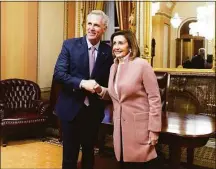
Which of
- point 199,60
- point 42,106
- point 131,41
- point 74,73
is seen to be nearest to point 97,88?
point 74,73

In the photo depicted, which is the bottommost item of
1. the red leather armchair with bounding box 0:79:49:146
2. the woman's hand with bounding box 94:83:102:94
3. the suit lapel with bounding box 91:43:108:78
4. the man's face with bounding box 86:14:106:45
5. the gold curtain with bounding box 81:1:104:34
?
the red leather armchair with bounding box 0:79:49:146

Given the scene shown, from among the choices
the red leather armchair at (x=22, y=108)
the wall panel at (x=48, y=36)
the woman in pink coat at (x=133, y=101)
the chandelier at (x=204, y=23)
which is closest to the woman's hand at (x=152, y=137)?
the woman in pink coat at (x=133, y=101)

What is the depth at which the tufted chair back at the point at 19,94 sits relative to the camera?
4.09 metres

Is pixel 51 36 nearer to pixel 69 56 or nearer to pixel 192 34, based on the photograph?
pixel 192 34

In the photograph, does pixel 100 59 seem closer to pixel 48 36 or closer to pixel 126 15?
pixel 126 15

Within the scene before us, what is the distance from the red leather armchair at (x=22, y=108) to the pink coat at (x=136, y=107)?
227 centimetres

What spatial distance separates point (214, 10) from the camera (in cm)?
394

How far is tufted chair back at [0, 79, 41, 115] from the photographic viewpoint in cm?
409

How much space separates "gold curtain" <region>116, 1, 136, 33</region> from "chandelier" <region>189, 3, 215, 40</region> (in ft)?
2.68

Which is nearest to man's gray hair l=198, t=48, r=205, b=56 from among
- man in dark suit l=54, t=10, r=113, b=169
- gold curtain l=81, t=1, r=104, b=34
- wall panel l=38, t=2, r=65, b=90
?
gold curtain l=81, t=1, r=104, b=34

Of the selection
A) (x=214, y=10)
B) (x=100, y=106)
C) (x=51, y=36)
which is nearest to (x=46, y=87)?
(x=51, y=36)

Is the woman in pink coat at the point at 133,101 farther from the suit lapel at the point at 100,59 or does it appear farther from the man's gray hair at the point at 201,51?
the man's gray hair at the point at 201,51

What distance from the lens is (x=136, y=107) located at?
163 centimetres

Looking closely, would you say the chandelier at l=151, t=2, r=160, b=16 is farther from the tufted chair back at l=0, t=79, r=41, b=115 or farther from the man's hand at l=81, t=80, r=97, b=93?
the man's hand at l=81, t=80, r=97, b=93
